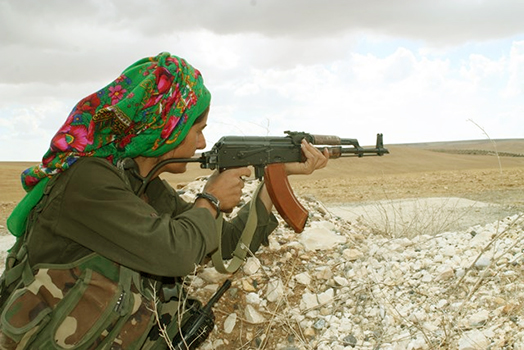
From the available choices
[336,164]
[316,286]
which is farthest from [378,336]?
[336,164]

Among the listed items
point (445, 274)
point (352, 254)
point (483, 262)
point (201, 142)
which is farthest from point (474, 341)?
point (201, 142)

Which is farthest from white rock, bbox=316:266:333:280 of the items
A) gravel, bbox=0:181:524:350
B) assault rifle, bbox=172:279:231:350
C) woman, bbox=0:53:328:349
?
woman, bbox=0:53:328:349

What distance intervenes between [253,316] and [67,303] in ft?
4.40

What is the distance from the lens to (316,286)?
3.48 meters

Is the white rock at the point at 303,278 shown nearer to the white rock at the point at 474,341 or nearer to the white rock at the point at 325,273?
the white rock at the point at 325,273

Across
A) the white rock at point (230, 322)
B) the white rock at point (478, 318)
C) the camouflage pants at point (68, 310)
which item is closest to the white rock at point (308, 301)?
the white rock at point (230, 322)

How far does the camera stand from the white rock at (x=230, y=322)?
3250 mm

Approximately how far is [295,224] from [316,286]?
47cm

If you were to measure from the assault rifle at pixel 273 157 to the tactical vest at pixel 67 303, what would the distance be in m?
0.78

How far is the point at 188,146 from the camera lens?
2.71 meters

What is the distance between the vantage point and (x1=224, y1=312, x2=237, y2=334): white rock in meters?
3.25

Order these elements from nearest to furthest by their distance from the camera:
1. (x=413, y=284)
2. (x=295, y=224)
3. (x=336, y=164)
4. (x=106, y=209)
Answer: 1. (x=106, y=209)
2. (x=413, y=284)
3. (x=295, y=224)
4. (x=336, y=164)

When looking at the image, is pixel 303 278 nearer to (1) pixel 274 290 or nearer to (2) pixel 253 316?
(1) pixel 274 290

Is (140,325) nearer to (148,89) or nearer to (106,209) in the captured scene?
(106,209)
